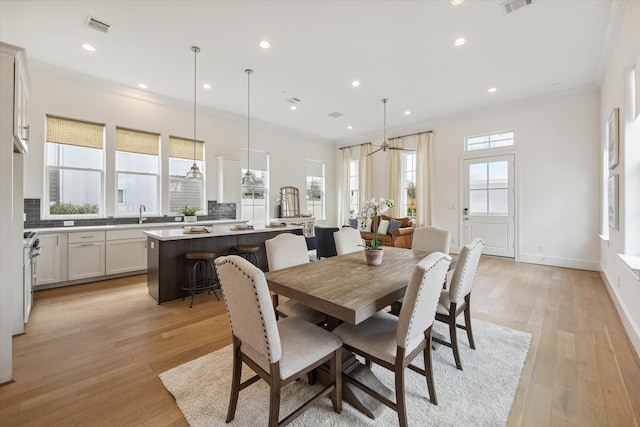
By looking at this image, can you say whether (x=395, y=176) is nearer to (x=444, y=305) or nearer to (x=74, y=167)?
(x=444, y=305)

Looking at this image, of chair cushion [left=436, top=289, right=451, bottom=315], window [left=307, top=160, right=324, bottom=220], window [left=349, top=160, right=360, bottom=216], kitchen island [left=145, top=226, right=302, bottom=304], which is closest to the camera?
chair cushion [left=436, top=289, right=451, bottom=315]

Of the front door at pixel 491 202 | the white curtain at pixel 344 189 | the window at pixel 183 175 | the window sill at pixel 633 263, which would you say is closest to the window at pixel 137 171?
the window at pixel 183 175

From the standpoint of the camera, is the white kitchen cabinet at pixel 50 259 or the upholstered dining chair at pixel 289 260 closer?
the upholstered dining chair at pixel 289 260

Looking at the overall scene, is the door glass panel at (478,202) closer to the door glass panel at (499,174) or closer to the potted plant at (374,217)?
the door glass panel at (499,174)

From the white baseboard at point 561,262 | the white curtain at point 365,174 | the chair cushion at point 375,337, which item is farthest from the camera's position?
the white curtain at point 365,174

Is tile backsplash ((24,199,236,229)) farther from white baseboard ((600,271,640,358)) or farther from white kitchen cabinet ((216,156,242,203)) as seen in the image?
white baseboard ((600,271,640,358))

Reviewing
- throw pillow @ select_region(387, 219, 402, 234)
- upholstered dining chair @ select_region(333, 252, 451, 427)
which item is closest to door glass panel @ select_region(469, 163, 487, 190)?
throw pillow @ select_region(387, 219, 402, 234)

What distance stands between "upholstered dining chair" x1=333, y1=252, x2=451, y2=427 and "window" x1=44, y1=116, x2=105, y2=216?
5.09 meters

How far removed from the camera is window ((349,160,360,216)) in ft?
28.3

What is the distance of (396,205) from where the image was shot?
7.43 m

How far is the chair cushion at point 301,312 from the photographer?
1.98m

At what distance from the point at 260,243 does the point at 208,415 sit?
122 inches

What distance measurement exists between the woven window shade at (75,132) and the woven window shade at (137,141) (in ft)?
0.89

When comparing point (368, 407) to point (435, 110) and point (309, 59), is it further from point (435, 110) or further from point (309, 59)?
point (435, 110)
